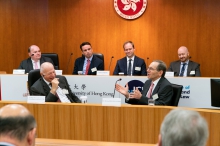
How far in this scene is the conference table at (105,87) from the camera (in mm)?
5340

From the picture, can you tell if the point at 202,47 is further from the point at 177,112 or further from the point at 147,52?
the point at 177,112

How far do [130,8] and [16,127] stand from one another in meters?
7.08

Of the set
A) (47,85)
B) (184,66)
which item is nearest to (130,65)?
(184,66)

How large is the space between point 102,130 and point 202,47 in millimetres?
5257

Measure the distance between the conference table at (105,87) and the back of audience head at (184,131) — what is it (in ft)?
13.4

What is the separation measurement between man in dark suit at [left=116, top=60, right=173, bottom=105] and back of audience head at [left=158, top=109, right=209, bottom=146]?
2.87m

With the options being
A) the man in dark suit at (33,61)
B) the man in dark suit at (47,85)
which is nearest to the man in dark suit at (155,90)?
the man in dark suit at (47,85)

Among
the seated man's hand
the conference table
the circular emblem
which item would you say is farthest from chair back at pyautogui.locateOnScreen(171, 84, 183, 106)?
the circular emblem

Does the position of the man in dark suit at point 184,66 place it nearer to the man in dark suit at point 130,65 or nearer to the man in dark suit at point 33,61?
the man in dark suit at point 130,65

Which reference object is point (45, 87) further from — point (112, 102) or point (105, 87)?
point (112, 102)

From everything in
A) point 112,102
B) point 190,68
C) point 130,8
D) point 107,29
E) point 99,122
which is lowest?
point 99,122

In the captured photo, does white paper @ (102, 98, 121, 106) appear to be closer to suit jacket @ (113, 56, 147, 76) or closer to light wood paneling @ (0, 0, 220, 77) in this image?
suit jacket @ (113, 56, 147, 76)

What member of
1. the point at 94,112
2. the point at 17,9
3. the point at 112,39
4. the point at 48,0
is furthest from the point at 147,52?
the point at 94,112

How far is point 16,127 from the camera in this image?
1.47 meters
